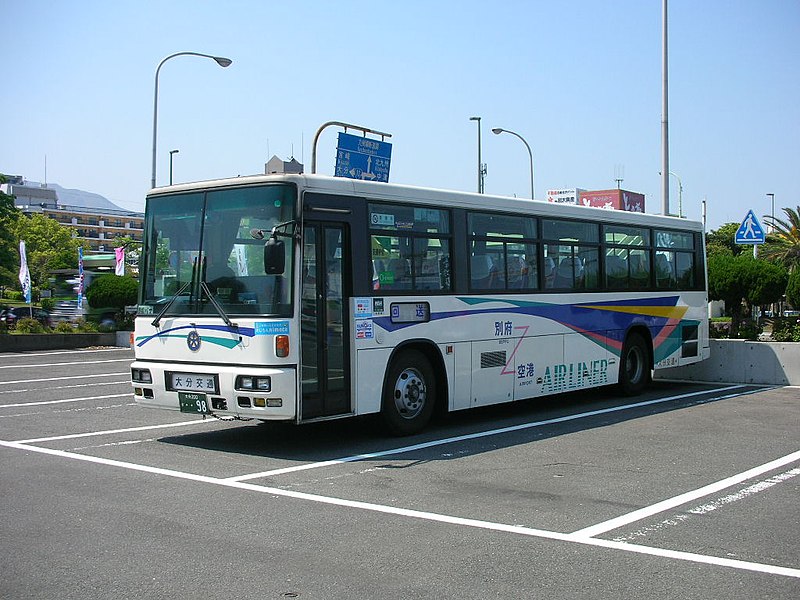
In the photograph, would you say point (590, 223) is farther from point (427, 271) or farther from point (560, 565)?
point (560, 565)

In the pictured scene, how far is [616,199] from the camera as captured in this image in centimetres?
9306

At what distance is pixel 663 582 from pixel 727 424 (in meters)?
7.81

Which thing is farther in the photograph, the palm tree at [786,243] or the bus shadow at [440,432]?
the palm tree at [786,243]

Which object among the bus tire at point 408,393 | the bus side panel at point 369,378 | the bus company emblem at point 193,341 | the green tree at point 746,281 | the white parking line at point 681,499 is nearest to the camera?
the white parking line at point 681,499

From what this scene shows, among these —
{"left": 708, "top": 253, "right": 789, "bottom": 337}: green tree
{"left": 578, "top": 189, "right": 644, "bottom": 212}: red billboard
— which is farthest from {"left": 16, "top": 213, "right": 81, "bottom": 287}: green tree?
{"left": 708, "top": 253, "right": 789, "bottom": 337}: green tree

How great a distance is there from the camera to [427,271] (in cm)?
1202

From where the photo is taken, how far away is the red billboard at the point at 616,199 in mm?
92688

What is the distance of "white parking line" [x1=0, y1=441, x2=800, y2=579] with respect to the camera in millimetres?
6243

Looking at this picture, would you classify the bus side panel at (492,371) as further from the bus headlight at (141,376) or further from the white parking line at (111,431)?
the bus headlight at (141,376)

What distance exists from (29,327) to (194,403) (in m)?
22.6

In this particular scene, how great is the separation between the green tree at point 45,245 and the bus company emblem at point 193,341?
3661 inches

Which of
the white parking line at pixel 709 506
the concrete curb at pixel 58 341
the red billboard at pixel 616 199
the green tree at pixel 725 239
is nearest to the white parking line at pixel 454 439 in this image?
the white parking line at pixel 709 506

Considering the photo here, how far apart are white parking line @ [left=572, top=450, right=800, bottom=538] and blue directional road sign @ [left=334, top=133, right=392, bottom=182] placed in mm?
14976

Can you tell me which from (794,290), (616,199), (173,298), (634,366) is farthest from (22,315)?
(616,199)
